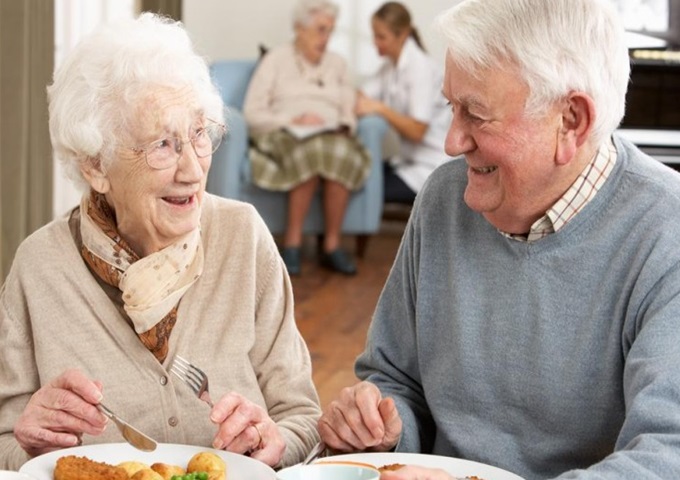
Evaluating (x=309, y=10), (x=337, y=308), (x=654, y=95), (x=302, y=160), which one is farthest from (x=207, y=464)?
(x=309, y=10)

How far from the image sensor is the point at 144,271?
1.84 metres

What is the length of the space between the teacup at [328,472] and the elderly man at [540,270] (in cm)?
21

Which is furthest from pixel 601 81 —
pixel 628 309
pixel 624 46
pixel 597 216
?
pixel 628 309

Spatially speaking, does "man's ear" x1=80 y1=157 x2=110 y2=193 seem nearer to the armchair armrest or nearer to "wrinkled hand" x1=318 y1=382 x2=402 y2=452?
"wrinkled hand" x1=318 y1=382 x2=402 y2=452

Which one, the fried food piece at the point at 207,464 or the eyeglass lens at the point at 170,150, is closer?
the fried food piece at the point at 207,464

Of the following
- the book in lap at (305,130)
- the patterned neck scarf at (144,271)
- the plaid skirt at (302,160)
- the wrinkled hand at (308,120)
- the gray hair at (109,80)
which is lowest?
the plaid skirt at (302,160)

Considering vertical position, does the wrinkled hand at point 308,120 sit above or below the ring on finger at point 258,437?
below

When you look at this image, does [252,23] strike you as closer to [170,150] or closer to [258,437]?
[170,150]

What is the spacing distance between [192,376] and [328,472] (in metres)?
0.41

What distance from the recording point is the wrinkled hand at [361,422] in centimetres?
164

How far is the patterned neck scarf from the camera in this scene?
1816mm

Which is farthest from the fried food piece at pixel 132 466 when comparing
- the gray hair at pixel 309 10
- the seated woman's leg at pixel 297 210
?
the gray hair at pixel 309 10

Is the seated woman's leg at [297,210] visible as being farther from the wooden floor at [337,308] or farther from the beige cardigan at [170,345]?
the beige cardigan at [170,345]

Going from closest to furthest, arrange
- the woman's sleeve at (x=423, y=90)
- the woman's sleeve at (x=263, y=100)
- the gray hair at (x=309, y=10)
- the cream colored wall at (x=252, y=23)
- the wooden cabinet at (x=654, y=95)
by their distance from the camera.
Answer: the wooden cabinet at (x=654, y=95) < the woman's sleeve at (x=263, y=100) < the gray hair at (x=309, y=10) < the woman's sleeve at (x=423, y=90) < the cream colored wall at (x=252, y=23)
